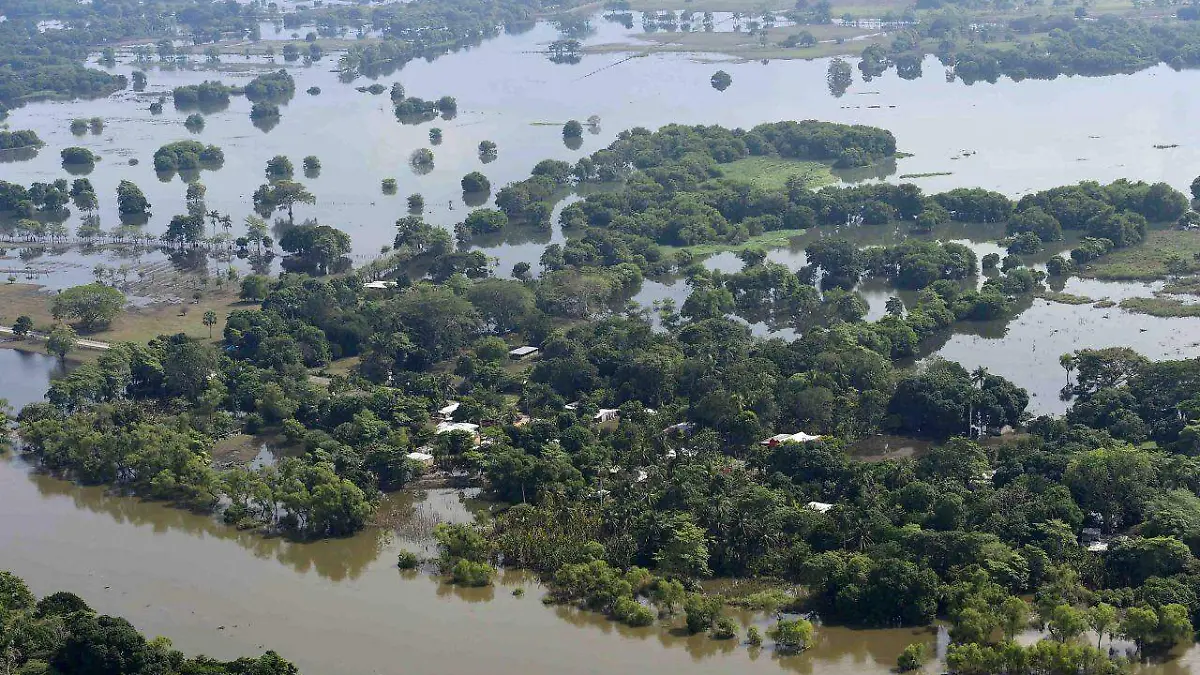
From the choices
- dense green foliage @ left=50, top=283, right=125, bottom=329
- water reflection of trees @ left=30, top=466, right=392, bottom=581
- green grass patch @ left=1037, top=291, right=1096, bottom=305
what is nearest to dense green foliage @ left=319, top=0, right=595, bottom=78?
dense green foliage @ left=50, top=283, right=125, bottom=329

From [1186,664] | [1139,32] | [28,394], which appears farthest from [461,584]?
[1139,32]

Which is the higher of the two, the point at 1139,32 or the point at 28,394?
the point at 1139,32

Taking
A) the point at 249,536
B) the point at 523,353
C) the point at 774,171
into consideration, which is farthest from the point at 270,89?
the point at 249,536

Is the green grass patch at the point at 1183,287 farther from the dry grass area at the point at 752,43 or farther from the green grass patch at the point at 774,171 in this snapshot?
the dry grass area at the point at 752,43

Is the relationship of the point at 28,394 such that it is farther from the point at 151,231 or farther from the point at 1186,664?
the point at 1186,664

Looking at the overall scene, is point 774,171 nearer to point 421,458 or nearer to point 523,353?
point 523,353

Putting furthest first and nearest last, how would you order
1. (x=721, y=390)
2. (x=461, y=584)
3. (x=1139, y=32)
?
(x=1139, y=32)
(x=721, y=390)
(x=461, y=584)

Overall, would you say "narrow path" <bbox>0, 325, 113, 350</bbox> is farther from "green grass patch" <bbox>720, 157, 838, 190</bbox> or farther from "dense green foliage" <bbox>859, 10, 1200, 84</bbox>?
"dense green foliage" <bbox>859, 10, 1200, 84</bbox>

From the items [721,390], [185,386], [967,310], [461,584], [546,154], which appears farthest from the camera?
[546,154]
